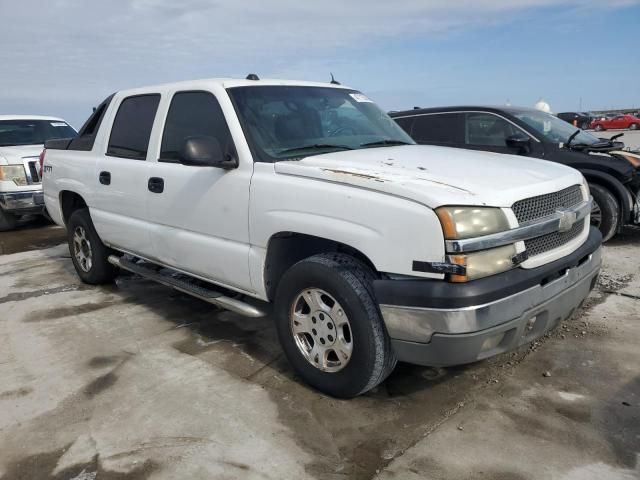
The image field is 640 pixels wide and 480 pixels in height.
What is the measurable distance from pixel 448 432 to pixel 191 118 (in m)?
2.70

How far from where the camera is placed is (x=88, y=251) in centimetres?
554

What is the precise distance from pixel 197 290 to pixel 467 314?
2.15m

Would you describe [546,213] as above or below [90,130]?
below

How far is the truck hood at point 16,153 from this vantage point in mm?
8625

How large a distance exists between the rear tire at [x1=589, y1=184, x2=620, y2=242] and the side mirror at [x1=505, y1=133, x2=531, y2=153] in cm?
86

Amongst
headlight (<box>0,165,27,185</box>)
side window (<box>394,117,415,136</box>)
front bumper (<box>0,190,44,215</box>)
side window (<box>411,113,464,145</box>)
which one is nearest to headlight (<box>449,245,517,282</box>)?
side window (<box>411,113,464,145</box>)

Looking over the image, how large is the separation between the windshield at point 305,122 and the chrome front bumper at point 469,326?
1.32 meters

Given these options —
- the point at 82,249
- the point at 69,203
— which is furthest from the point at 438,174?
the point at 69,203

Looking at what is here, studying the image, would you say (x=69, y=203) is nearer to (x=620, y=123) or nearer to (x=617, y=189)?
(x=617, y=189)

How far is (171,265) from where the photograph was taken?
4.26m

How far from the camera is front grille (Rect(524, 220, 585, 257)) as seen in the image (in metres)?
2.86

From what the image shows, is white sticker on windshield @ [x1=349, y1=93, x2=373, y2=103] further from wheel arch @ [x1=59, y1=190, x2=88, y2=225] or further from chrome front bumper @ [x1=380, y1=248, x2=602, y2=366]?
wheel arch @ [x1=59, y1=190, x2=88, y2=225]

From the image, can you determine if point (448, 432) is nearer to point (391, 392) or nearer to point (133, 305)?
point (391, 392)

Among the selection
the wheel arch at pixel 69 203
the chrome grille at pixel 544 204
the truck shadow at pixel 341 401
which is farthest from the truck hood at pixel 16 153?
the chrome grille at pixel 544 204
